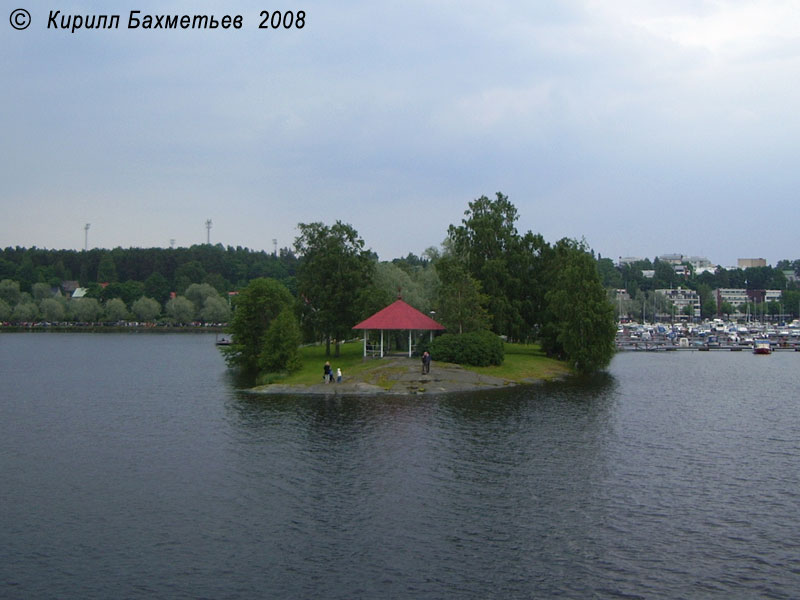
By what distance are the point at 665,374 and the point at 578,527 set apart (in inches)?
2271

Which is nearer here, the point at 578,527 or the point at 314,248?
the point at 578,527

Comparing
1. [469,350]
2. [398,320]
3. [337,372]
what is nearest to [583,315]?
[469,350]

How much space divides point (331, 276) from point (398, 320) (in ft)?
32.6

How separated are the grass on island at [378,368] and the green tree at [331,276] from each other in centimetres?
379

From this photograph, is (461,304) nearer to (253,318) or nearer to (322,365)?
(322,365)

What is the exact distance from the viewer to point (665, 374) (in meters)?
78.8

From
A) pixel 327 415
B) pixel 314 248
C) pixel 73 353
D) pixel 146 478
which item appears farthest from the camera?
pixel 73 353

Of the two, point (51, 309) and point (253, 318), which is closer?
point (253, 318)

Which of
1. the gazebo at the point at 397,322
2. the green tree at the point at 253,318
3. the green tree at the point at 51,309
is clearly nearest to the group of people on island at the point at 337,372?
the gazebo at the point at 397,322

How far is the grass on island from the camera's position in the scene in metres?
61.5

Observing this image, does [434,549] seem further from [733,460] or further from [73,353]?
[73,353]

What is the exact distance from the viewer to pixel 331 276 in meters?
75.2

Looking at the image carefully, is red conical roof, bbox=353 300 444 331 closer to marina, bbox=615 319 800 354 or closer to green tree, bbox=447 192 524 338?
green tree, bbox=447 192 524 338

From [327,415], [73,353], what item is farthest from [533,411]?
[73,353]
